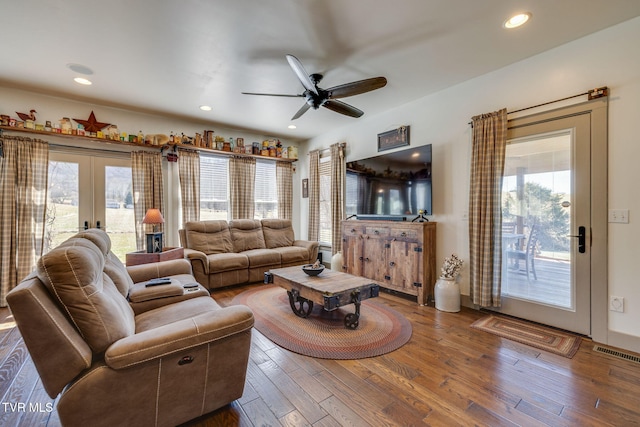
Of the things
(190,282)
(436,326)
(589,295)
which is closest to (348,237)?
(436,326)

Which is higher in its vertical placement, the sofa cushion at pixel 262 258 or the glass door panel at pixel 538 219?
the glass door panel at pixel 538 219

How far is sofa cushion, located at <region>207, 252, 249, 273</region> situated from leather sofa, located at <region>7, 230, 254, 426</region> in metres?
2.35

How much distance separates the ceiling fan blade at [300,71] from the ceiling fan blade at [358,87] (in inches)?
8.3

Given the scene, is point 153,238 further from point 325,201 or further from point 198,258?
point 325,201

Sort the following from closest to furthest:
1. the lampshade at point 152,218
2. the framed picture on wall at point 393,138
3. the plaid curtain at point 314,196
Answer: the lampshade at point 152,218 → the framed picture on wall at point 393,138 → the plaid curtain at point 314,196

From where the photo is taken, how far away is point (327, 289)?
2617 mm

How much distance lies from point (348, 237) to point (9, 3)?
13.7 ft

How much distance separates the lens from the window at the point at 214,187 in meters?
5.05

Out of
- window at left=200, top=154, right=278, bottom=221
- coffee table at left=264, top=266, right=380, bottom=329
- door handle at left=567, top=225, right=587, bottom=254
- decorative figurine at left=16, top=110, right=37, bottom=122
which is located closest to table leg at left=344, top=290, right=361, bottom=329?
coffee table at left=264, top=266, right=380, bottom=329

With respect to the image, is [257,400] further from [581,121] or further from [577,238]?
[581,121]

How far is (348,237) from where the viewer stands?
4.47m

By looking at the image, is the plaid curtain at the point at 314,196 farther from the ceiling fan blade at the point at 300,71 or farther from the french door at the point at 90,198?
the french door at the point at 90,198

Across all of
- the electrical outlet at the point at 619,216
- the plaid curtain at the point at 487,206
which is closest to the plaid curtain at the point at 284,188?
the plaid curtain at the point at 487,206

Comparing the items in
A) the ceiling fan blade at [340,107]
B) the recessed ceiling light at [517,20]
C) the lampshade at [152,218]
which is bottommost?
the lampshade at [152,218]
